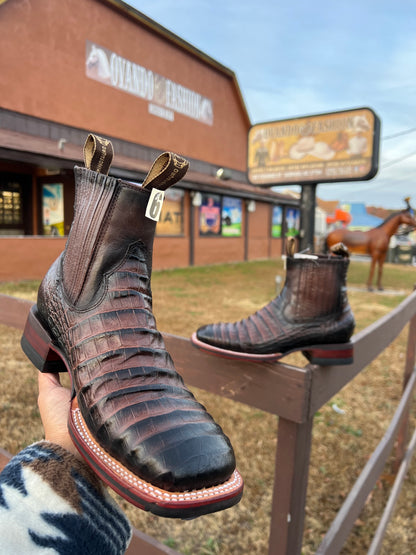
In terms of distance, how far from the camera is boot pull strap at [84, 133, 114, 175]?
67cm

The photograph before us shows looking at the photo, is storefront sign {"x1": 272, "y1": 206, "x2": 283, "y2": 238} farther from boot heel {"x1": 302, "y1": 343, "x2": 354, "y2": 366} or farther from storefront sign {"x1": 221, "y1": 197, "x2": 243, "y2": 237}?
boot heel {"x1": 302, "y1": 343, "x2": 354, "y2": 366}

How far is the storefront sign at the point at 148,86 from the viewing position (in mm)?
9492

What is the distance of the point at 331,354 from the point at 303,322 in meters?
0.13

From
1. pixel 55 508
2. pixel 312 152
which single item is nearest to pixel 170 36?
pixel 312 152

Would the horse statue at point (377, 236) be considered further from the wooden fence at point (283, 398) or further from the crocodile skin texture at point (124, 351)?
the crocodile skin texture at point (124, 351)

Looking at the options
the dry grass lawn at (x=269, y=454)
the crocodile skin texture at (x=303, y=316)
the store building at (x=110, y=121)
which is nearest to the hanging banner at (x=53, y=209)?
the store building at (x=110, y=121)

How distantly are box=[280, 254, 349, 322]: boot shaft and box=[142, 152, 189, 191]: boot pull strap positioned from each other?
0.62 meters

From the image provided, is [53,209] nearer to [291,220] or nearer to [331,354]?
[331,354]

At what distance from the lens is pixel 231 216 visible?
46.8 feet

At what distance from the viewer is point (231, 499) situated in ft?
Answer: 1.64

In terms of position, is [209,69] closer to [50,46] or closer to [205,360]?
[50,46]

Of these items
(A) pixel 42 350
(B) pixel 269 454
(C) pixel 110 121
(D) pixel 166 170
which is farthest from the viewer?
(C) pixel 110 121

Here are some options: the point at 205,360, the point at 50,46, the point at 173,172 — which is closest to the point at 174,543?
the point at 205,360

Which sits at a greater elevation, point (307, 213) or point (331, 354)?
point (307, 213)
